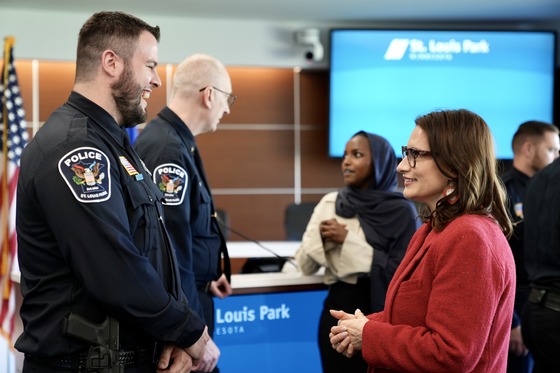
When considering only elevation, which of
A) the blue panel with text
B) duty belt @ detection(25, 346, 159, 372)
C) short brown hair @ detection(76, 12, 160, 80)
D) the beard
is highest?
short brown hair @ detection(76, 12, 160, 80)

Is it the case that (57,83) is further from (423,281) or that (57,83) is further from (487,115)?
(423,281)

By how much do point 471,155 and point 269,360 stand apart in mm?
1854

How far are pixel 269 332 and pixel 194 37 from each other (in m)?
4.26

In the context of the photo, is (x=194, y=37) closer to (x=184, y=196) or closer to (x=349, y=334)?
(x=184, y=196)

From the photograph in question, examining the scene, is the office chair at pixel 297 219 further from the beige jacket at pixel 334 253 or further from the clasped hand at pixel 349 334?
the clasped hand at pixel 349 334

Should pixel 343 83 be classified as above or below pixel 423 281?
above

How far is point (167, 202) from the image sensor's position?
7.91ft

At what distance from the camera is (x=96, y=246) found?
163 centimetres

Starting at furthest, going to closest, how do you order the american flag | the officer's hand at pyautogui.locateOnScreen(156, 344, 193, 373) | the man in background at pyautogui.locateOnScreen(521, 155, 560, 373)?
the american flag, the man in background at pyautogui.locateOnScreen(521, 155, 560, 373), the officer's hand at pyautogui.locateOnScreen(156, 344, 193, 373)

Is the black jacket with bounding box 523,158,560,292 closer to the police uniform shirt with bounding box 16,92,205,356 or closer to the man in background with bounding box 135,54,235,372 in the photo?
the man in background with bounding box 135,54,235,372

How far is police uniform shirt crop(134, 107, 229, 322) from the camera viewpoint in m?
2.44

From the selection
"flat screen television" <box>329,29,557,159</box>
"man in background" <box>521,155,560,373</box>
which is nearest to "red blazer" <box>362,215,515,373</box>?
"man in background" <box>521,155,560,373</box>

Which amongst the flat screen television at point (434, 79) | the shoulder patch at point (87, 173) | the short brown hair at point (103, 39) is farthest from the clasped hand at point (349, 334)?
the flat screen television at point (434, 79)

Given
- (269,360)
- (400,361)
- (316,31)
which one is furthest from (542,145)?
(316,31)
